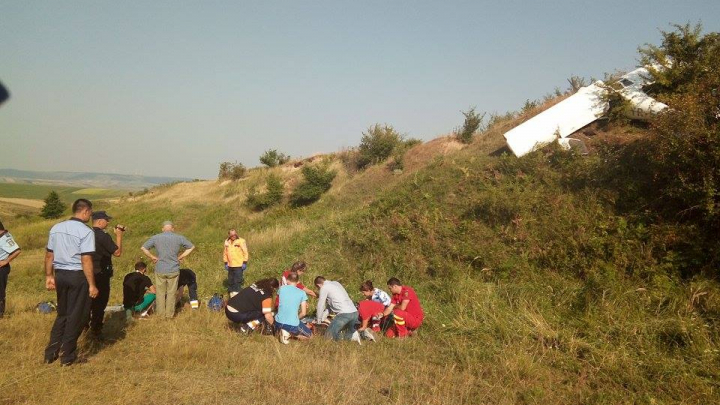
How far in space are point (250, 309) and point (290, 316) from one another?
711 millimetres

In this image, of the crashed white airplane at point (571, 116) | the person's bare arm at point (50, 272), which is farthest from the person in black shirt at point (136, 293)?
the crashed white airplane at point (571, 116)

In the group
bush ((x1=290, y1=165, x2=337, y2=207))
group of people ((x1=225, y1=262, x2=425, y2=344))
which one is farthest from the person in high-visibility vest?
bush ((x1=290, y1=165, x2=337, y2=207))

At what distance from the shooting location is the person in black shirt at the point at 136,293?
7.54m

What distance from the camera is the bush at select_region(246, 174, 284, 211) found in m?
24.3

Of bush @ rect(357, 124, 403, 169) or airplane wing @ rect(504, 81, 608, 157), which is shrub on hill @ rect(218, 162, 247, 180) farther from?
airplane wing @ rect(504, 81, 608, 157)

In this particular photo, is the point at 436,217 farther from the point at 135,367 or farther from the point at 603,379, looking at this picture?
the point at 135,367

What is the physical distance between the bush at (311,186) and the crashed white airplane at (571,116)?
1196 cm

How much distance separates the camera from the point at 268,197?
24.3m

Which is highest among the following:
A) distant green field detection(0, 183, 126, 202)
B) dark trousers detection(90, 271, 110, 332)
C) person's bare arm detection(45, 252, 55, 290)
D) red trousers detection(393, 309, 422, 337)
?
person's bare arm detection(45, 252, 55, 290)

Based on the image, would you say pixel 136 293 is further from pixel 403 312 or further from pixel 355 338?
pixel 403 312

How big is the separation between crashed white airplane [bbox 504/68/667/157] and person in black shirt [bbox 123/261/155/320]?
9271mm

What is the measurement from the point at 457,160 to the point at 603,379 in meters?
9.94

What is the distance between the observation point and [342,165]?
84.0ft

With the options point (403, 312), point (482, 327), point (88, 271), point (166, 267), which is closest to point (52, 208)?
point (166, 267)
